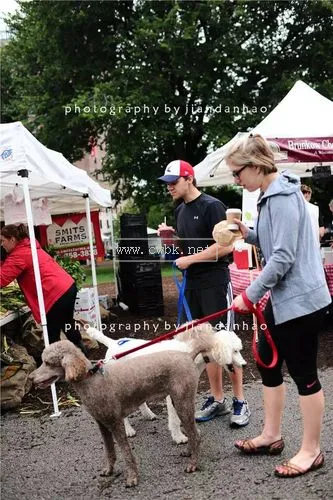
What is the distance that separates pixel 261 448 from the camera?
335 centimetres

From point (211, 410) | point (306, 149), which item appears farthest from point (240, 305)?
point (306, 149)

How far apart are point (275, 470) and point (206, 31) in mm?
17617

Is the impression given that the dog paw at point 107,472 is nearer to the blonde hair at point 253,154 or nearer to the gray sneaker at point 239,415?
the gray sneaker at point 239,415

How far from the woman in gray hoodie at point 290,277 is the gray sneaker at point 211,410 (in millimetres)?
1074

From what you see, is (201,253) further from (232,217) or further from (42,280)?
(42,280)

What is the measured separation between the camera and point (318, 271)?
2.84m

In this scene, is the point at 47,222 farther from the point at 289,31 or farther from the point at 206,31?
the point at 289,31

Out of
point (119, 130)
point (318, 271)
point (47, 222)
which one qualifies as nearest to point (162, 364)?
point (318, 271)

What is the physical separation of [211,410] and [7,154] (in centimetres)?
276

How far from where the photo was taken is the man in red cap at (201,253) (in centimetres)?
366

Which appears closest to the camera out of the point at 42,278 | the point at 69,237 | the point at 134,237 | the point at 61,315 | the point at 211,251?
the point at 211,251

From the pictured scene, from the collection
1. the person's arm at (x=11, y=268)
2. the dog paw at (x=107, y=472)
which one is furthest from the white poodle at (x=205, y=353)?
the person's arm at (x=11, y=268)

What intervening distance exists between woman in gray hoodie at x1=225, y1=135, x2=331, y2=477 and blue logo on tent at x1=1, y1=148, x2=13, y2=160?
2278 mm

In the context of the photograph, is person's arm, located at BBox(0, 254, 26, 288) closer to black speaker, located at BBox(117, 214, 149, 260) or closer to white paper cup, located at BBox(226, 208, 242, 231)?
white paper cup, located at BBox(226, 208, 242, 231)
